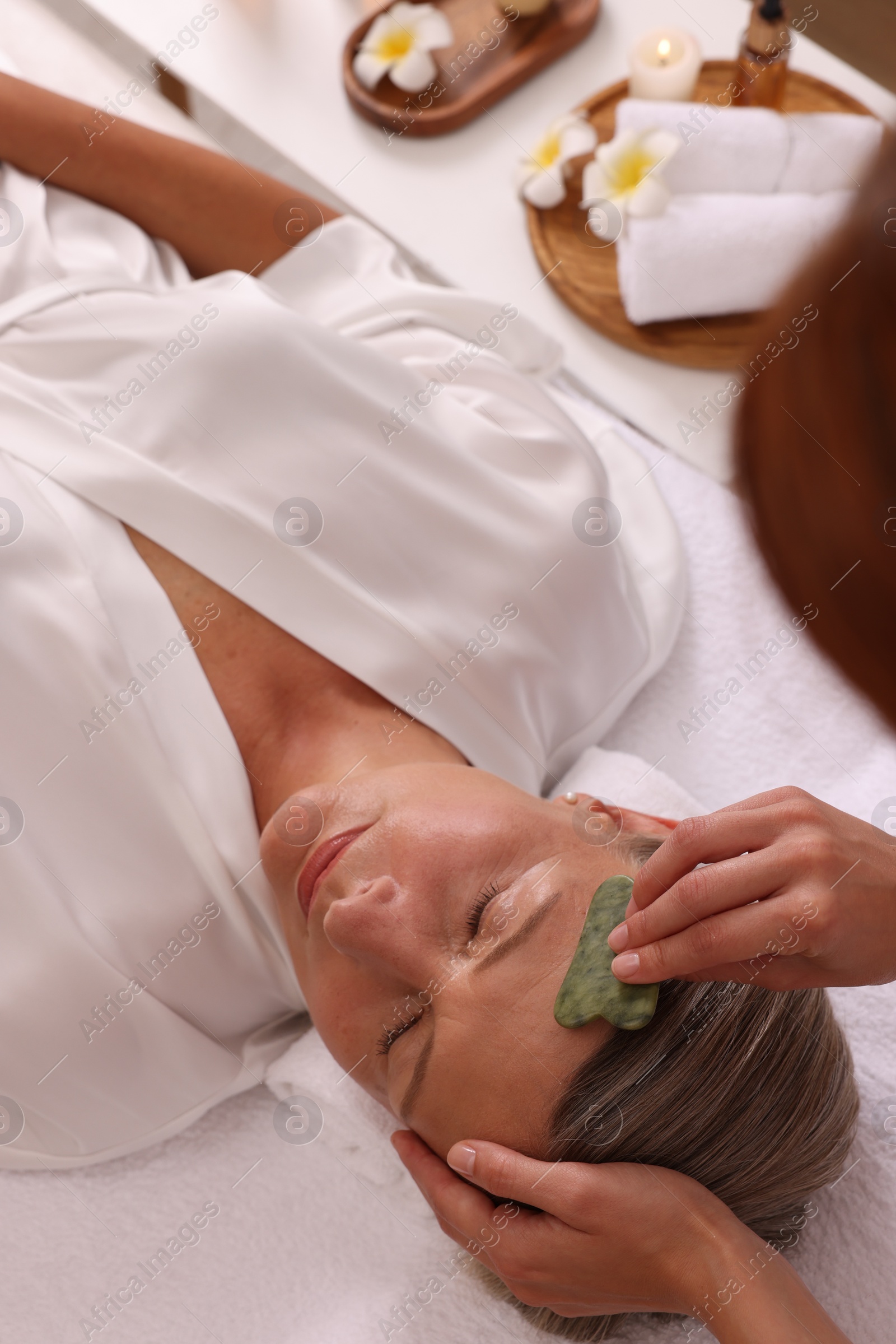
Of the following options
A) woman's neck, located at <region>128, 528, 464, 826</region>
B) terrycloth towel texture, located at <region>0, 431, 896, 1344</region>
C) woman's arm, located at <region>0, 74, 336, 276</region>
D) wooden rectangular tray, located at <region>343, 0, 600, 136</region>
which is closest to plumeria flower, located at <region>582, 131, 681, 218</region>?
wooden rectangular tray, located at <region>343, 0, 600, 136</region>

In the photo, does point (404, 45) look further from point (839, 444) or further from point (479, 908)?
point (839, 444)

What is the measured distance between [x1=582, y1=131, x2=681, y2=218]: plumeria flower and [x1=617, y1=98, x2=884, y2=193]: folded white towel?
0.02m

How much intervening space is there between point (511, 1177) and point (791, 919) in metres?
0.29

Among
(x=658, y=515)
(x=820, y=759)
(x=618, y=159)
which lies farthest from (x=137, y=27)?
(x=820, y=759)

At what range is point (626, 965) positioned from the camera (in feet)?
2.54

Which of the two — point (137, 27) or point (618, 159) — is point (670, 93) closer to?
point (618, 159)

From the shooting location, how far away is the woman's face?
2.73ft

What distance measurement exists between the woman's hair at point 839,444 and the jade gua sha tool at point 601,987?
0.40m

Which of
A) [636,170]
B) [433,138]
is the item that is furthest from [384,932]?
[433,138]

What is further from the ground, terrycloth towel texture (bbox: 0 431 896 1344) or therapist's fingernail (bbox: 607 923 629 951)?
therapist's fingernail (bbox: 607 923 629 951)

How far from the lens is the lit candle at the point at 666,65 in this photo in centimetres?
156

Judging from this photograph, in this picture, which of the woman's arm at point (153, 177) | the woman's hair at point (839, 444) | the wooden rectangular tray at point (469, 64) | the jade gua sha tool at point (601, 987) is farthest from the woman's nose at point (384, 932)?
the wooden rectangular tray at point (469, 64)

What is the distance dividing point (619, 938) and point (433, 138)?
141cm

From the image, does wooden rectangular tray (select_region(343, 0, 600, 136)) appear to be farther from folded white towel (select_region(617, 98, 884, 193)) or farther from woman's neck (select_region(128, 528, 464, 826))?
woman's neck (select_region(128, 528, 464, 826))
